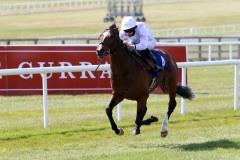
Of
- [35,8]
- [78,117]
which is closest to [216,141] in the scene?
[78,117]

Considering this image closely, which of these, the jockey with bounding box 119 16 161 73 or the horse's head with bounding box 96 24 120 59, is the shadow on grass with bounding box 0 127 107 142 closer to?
the jockey with bounding box 119 16 161 73

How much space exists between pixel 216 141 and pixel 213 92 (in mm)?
7578

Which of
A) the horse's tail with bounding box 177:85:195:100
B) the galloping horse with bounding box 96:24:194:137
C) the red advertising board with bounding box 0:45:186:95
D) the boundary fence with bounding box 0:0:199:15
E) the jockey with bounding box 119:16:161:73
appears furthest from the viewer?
the boundary fence with bounding box 0:0:199:15

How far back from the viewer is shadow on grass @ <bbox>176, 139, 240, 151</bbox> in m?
9.77

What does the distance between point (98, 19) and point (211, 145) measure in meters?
55.0

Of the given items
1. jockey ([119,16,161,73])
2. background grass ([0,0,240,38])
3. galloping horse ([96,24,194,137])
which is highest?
jockey ([119,16,161,73])

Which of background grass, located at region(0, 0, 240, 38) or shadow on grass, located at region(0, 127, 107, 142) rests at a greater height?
shadow on grass, located at region(0, 127, 107, 142)

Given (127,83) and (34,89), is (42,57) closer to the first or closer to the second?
(34,89)

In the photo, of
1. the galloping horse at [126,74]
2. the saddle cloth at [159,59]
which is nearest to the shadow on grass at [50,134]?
the galloping horse at [126,74]

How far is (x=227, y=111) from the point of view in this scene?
45.6ft

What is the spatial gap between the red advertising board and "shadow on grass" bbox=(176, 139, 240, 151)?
691 cm

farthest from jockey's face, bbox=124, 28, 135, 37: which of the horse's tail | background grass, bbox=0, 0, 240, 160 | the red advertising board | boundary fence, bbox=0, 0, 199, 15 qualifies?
boundary fence, bbox=0, 0, 199, 15

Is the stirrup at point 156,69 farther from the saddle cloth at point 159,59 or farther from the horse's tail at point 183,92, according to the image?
the horse's tail at point 183,92

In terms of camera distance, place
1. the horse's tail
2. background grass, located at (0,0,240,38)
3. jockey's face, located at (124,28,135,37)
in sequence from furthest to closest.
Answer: background grass, located at (0,0,240,38) < the horse's tail < jockey's face, located at (124,28,135,37)
